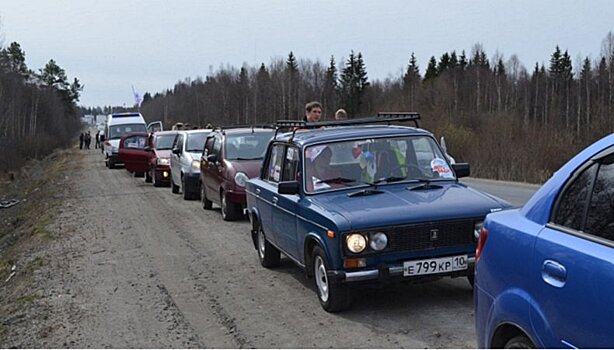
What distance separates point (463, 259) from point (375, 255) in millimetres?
833

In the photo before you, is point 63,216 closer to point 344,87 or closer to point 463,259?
point 463,259

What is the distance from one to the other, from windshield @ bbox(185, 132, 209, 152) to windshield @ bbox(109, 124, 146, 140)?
62.7ft

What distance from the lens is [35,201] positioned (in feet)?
72.1

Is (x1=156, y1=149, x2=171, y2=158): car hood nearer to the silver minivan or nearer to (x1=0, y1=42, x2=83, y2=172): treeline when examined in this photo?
the silver minivan

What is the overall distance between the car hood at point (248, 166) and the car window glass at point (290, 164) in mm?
5166

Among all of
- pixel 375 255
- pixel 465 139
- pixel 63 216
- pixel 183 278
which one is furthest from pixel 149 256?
pixel 465 139

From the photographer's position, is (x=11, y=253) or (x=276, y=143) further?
(x=11, y=253)

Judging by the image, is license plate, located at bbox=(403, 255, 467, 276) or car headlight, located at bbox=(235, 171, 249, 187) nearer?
license plate, located at bbox=(403, 255, 467, 276)

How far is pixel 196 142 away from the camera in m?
19.0

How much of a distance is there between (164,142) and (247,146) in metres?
9.86

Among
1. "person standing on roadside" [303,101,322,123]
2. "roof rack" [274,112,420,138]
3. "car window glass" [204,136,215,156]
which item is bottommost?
"car window glass" [204,136,215,156]

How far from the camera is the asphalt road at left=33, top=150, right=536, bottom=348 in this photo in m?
5.96

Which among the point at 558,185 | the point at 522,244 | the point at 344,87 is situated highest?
the point at 344,87

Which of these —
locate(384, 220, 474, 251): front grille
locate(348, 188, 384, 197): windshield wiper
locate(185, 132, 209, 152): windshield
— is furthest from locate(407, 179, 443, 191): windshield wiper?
locate(185, 132, 209, 152): windshield
